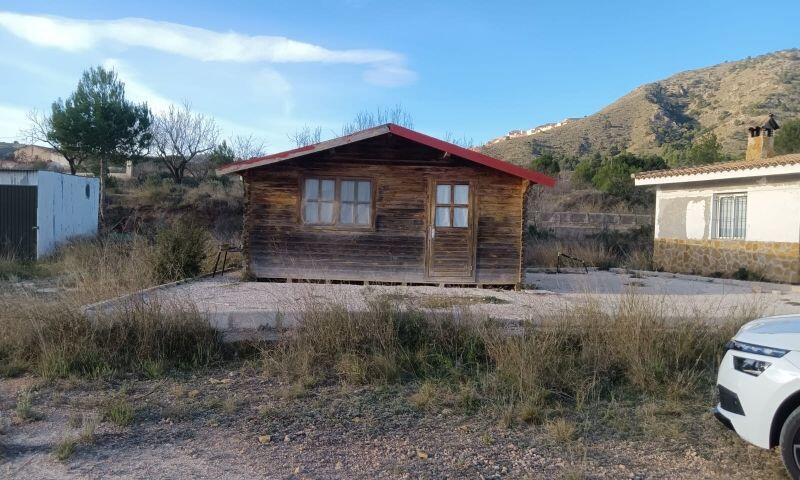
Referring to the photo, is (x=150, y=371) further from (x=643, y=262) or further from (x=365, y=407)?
(x=643, y=262)

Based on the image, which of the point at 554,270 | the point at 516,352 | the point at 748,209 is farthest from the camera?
the point at 554,270

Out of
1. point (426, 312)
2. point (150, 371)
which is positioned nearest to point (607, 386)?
point (426, 312)

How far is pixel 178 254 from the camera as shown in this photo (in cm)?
1237

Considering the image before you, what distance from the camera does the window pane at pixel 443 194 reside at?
11.8m

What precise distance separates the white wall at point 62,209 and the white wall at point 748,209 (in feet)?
61.8

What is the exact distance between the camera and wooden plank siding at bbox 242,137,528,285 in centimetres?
1170

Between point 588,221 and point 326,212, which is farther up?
point 588,221

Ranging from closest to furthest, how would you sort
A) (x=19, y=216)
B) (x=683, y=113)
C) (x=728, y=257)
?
(x=728, y=257) < (x=19, y=216) < (x=683, y=113)

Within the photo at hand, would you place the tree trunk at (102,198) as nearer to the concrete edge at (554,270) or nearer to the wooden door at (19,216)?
the wooden door at (19,216)

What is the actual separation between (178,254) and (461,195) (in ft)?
19.7

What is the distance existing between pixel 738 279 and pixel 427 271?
8507 mm

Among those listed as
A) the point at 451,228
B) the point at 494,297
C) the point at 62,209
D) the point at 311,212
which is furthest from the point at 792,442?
the point at 62,209

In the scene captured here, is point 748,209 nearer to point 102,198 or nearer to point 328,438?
point 328,438

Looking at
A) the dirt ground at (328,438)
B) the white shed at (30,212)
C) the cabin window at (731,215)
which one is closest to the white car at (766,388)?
the dirt ground at (328,438)
